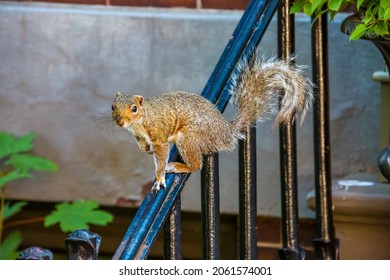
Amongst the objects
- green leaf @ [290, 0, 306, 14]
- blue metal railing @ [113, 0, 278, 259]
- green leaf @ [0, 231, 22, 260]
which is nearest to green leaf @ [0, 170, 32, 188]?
green leaf @ [0, 231, 22, 260]

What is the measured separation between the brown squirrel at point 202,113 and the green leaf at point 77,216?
131 centimetres

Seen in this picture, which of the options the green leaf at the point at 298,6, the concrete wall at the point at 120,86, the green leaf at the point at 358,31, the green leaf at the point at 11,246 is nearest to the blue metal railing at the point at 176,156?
the green leaf at the point at 298,6

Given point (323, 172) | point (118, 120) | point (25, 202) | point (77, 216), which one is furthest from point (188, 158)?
point (25, 202)

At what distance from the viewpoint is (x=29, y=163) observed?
13.3 feet

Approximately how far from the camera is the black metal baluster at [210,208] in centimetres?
253

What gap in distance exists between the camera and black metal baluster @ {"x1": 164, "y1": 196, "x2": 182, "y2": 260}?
2396 millimetres

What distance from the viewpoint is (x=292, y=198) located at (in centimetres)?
300

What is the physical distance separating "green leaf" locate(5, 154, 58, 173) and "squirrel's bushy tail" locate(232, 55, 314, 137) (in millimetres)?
1436

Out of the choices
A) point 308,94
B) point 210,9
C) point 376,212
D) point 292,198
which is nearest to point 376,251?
point 376,212

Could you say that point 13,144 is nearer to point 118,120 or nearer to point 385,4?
point 118,120

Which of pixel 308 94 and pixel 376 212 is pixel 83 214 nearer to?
pixel 376 212

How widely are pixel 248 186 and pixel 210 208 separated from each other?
0.18m

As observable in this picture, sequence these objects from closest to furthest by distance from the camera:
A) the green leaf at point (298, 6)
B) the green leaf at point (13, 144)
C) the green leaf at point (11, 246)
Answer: the green leaf at point (298, 6) < the green leaf at point (13, 144) < the green leaf at point (11, 246)

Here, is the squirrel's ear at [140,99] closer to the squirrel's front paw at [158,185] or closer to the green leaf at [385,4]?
the squirrel's front paw at [158,185]
